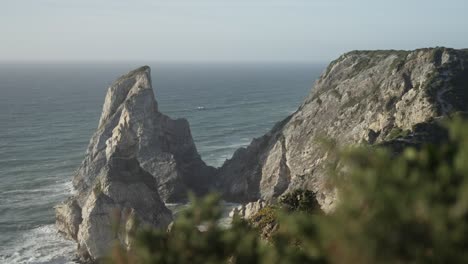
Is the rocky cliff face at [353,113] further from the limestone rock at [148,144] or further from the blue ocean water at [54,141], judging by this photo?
the blue ocean water at [54,141]

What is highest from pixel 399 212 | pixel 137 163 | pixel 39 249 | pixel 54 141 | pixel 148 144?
pixel 399 212

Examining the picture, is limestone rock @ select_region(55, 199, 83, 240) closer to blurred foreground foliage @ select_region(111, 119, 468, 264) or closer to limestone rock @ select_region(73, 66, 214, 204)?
limestone rock @ select_region(73, 66, 214, 204)

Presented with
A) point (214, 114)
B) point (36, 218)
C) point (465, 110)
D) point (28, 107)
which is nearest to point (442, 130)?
point (465, 110)

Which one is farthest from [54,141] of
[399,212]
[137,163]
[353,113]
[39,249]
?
[399,212]

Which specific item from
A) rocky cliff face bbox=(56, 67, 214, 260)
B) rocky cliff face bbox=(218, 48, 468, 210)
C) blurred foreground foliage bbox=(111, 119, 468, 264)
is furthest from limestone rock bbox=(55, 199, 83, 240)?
blurred foreground foliage bbox=(111, 119, 468, 264)

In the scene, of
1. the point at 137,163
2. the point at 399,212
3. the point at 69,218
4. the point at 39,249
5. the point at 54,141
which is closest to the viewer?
the point at 399,212

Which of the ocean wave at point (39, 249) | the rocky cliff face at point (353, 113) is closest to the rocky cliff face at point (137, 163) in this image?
the ocean wave at point (39, 249)

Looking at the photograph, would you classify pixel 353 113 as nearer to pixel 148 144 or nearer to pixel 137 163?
pixel 137 163
